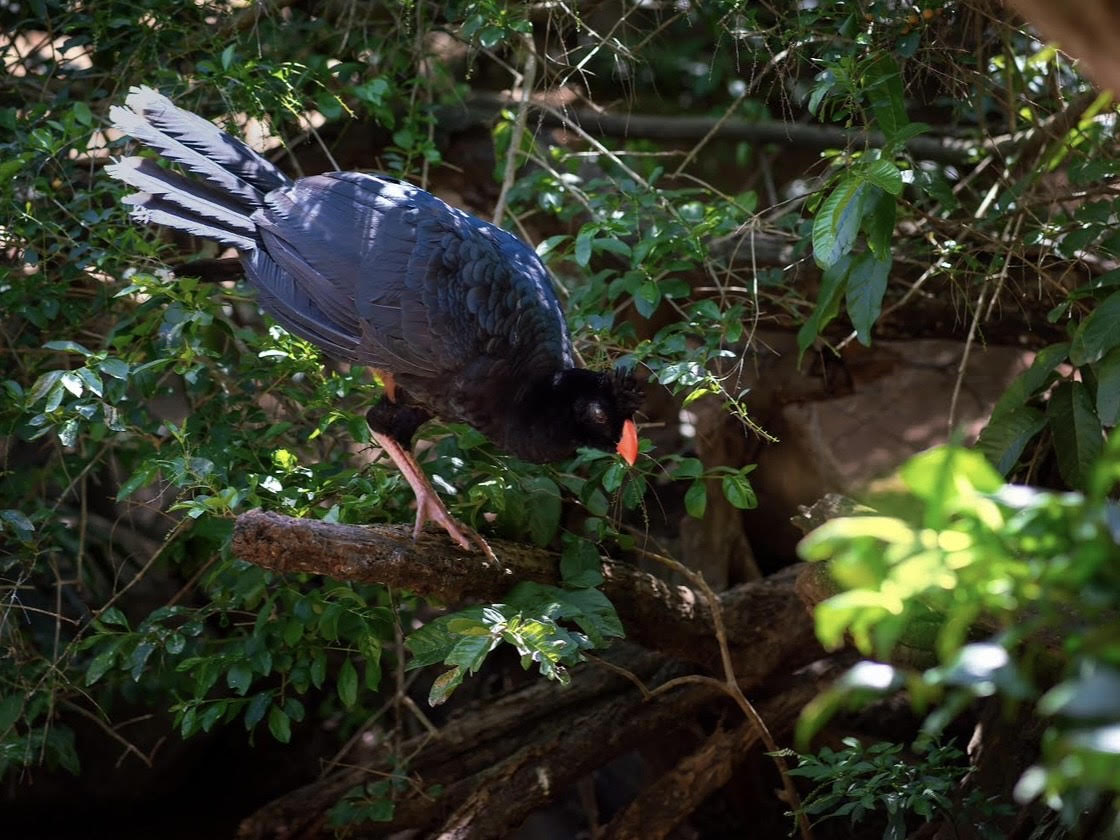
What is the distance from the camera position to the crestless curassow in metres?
3.34

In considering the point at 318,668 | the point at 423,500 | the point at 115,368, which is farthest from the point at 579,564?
the point at 115,368

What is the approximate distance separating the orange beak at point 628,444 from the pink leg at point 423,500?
1.52ft

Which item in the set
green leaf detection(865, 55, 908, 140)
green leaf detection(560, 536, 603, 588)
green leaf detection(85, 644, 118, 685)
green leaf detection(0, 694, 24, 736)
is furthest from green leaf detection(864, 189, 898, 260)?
green leaf detection(0, 694, 24, 736)

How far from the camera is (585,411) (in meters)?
3.22

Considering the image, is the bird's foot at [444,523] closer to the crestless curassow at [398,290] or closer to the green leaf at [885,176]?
the crestless curassow at [398,290]

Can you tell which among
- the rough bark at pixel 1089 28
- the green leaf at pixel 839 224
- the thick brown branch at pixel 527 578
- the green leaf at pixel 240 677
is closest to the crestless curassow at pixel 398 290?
the thick brown branch at pixel 527 578

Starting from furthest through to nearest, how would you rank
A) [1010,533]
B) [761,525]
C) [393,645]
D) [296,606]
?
[761,525], [393,645], [296,606], [1010,533]

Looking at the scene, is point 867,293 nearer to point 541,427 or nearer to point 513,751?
point 541,427

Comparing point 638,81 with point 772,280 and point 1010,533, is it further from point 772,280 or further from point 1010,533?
point 1010,533

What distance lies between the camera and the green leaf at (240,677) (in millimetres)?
3027

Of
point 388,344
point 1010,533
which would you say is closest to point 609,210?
point 388,344

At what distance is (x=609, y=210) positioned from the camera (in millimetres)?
3654

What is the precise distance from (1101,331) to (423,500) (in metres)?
1.89

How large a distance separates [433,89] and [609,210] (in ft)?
4.60
